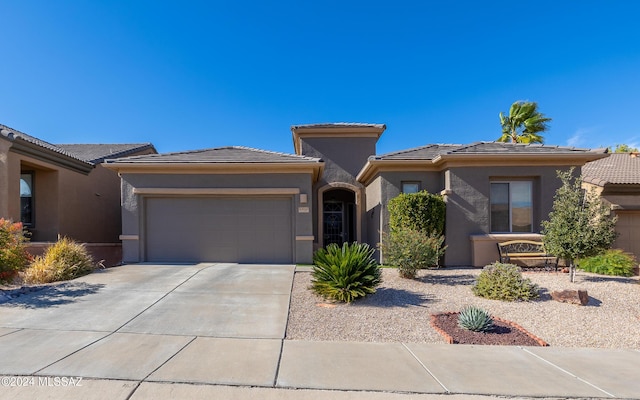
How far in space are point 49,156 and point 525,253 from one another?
57.2 ft

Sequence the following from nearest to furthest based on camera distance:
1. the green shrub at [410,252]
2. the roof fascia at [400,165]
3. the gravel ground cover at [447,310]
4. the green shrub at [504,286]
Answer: the gravel ground cover at [447,310] < the green shrub at [504,286] < the green shrub at [410,252] < the roof fascia at [400,165]

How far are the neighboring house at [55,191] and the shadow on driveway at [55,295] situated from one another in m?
5.19

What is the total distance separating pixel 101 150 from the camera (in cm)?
1700

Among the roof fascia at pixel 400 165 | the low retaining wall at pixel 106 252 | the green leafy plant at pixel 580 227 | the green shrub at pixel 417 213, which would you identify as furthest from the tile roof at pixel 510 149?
the low retaining wall at pixel 106 252

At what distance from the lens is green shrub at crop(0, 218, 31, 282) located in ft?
25.7

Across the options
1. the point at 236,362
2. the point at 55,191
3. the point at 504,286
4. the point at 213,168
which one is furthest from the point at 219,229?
the point at 504,286

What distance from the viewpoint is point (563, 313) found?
6613 millimetres

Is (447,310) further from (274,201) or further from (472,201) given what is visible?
(274,201)

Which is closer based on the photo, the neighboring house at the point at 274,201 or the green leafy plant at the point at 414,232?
the green leafy plant at the point at 414,232

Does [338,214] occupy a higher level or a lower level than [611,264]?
higher

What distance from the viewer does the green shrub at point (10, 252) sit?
25.7 feet

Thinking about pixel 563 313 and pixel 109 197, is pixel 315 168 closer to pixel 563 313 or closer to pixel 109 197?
pixel 563 313

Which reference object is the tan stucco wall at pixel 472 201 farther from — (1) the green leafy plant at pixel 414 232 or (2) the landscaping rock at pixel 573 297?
(2) the landscaping rock at pixel 573 297

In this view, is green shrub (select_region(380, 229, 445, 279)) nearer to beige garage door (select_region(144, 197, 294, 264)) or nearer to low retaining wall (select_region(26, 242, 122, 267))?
beige garage door (select_region(144, 197, 294, 264))
